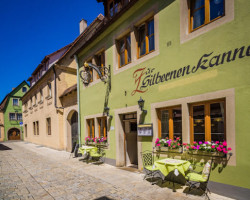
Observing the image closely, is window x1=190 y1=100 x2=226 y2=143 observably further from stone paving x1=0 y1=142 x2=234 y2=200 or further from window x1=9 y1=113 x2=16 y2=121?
window x1=9 y1=113 x2=16 y2=121

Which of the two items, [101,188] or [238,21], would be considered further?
[101,188]

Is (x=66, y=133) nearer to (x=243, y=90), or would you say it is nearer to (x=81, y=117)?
(x=81, y=117)

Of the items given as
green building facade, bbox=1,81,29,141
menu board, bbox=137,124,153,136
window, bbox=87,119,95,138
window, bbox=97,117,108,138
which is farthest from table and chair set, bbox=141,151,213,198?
green building facade, bbox=1,81,29,141

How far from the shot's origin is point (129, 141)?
26.0 feet

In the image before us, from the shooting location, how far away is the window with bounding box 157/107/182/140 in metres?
5.27

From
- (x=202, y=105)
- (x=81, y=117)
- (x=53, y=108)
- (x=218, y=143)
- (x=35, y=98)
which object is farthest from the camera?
(x=35, y=98)

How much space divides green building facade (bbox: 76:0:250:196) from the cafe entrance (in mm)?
43

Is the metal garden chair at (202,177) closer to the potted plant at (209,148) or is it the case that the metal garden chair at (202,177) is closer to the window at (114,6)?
the potted plant at (209,148)

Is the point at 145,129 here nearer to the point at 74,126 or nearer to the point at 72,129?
the point at 74,126

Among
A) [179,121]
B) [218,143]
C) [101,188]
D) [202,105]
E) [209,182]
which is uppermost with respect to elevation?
[202,105]

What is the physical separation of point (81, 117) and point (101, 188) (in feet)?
19.6

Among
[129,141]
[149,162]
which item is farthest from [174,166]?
[129,141]

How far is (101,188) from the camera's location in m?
5.09

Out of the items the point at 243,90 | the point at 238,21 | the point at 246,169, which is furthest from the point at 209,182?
the point at 238,21
